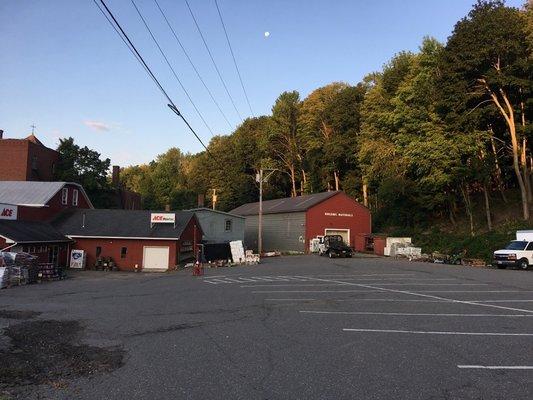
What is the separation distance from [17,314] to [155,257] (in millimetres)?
24185

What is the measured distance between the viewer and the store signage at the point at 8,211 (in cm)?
3294

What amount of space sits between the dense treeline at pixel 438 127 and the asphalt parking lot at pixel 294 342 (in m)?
27.6

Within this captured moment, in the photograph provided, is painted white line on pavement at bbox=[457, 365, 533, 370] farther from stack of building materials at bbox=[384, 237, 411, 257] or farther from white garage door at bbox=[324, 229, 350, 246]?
white garage door at bbox=[324, 229, 350, 246]

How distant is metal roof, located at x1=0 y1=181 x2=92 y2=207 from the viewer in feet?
129

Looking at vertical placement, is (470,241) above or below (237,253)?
above

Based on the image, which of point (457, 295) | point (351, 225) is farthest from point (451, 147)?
point (457, 295)

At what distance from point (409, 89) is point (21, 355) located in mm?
48891

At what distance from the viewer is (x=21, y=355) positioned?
905 cm

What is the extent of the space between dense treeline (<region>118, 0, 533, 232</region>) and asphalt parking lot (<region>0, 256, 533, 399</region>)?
27578mm

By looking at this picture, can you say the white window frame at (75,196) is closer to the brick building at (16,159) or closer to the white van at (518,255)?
the brick building at (16,159)

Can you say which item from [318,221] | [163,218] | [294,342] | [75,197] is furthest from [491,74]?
[75,197]

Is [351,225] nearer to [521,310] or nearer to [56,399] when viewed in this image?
[521,310]

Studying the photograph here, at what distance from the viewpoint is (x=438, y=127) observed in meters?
46.4

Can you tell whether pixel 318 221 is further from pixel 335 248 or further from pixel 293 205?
pixel 335 248
